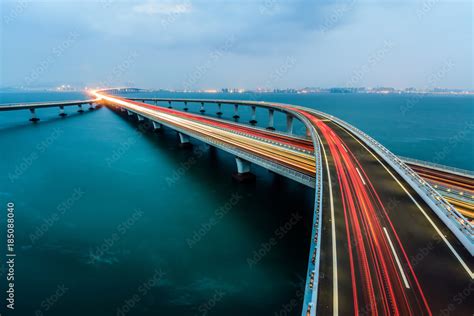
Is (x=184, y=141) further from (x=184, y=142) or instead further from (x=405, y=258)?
(x=405, y=258)

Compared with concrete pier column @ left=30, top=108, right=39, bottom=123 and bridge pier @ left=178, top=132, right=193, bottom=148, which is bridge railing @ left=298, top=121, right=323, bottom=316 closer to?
bridge pier @ left=178, top=132, right=193, bottom=148

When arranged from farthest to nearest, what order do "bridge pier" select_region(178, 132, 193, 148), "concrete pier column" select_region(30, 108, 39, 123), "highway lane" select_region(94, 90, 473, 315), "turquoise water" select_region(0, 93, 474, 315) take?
"concrete pier column" select_region(30, 108, 39, 123)
"bridge pier" select_region(178, 132, 193, 148)
"turquoise water" select_region(0, 93, 474, 315)
"highway lane" select_region(94, 90, 473, 315)

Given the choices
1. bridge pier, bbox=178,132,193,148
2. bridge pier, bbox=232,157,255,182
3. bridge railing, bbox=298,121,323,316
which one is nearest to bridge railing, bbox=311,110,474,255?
bridge railing, bbox=298,121,323,316

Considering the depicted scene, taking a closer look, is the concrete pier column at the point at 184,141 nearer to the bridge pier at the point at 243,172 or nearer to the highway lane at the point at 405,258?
the bridge pier at the point at 243,172

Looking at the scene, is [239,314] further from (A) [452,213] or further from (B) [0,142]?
(B) [0,142]

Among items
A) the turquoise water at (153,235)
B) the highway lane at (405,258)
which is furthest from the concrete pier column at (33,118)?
the highway lane at (405,258)

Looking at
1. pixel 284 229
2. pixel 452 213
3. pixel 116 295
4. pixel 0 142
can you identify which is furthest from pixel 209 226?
pixel 0 142
